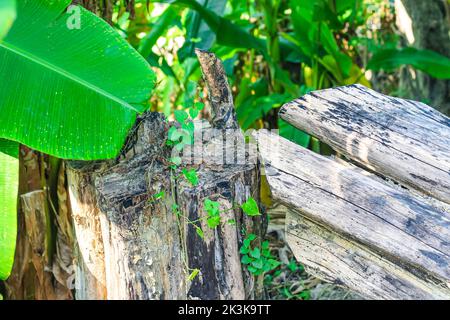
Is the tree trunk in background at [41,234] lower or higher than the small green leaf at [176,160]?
lower

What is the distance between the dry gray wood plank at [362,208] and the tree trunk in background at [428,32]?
7.02ft

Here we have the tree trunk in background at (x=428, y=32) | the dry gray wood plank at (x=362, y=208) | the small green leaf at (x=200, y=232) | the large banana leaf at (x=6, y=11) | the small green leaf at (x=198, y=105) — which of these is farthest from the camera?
the tree trunk in background at (x=428, y=32)

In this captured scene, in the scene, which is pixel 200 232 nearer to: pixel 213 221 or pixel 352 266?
pixel 213 221

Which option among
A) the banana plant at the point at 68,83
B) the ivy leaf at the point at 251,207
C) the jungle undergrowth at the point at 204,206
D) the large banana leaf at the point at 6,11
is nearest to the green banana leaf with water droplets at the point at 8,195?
the banana plant at the point at 68,83

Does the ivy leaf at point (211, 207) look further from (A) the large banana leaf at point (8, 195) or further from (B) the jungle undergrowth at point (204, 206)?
(A) the large banana leaf at point (8, 195)

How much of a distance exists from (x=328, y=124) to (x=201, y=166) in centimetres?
49

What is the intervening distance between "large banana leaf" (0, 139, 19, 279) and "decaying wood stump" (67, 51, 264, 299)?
0.23 metres

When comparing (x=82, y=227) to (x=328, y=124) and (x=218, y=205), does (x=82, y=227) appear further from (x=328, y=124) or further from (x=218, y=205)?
(x=328, y=124)

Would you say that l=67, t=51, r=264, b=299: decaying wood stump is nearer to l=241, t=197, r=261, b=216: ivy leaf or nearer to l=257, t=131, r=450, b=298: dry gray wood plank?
l=241, t=197, r=261, b=216: ivy leaf

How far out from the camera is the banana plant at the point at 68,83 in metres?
2.19

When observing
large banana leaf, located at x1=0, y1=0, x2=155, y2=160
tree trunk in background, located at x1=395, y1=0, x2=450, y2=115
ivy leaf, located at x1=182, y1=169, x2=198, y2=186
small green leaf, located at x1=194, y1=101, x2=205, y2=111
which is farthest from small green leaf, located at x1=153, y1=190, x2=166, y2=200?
tree trunk in background, located at x1=395, y1=0, x2=450, y2=115

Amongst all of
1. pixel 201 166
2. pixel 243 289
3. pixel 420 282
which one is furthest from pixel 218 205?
pixel 420 282

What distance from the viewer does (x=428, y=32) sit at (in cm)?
415

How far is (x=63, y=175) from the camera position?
2.77 metres
